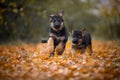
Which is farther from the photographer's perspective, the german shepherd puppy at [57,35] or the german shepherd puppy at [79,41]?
the german shepherd puppy at [79,41]

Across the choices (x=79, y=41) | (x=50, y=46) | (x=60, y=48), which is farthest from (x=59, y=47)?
(x=79, y=41)

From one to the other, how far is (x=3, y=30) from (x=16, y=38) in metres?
1.01

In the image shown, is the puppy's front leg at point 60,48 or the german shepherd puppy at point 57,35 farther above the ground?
the german shepherd puppy at point 57,35

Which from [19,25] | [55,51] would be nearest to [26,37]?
[19,25]

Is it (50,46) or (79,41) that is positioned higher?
(79,41)

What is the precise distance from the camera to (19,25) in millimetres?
21156

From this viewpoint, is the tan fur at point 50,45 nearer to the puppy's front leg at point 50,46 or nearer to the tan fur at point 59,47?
the puppy's front leg at point 50,46

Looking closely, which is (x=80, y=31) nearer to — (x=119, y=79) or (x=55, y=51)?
(x=55, y=51)

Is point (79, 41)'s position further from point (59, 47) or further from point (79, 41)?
point (59, 47)

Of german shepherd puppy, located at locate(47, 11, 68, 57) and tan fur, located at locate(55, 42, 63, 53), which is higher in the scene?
german shepherd puppy, located at locate(47, 11, 68, 57)

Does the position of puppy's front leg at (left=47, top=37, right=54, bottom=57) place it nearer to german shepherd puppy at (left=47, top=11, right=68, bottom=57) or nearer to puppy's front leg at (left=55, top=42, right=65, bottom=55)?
german shepherd puppy at (left=47, top=11, right=68, bottom=57)

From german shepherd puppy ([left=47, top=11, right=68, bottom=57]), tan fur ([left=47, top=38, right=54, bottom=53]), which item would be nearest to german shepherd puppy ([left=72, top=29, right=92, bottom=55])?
german shepherd puppy ([left=47, top=11, right=68, bottom=57])

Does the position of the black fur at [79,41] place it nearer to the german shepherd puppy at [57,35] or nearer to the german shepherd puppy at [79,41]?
the german shepherd puppy at [79,41]

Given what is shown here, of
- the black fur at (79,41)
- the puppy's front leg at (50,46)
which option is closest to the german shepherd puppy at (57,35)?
the puppy's front leg at (50,46)
